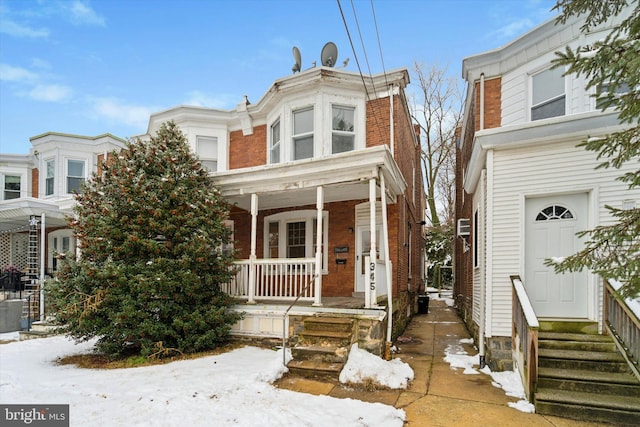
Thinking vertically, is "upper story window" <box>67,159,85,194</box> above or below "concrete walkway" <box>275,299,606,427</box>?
above

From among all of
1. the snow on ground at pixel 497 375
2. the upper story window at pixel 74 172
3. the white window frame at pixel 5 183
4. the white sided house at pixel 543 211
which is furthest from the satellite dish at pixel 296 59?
the white window frame at pixel 5 183

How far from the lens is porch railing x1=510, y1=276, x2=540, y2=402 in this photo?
15.1 feet

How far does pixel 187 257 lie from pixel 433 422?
489 cm

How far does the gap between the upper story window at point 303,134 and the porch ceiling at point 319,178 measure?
137 cm

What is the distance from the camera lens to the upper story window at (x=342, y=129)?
30.8 ft

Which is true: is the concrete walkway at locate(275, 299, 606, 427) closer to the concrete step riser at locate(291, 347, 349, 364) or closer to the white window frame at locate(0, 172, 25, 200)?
the concrete step riser at locate(291, 347, 349, 364)

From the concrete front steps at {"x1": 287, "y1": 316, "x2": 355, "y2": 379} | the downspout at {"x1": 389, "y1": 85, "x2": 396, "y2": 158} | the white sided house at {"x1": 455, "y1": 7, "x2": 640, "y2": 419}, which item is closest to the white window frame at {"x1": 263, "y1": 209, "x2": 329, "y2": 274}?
the downspout at {"x1": 389, "y1": 85, "x2": 396, "y2": 158}

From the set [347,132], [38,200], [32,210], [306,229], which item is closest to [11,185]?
[38,200]

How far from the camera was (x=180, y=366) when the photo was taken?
19.6 feet

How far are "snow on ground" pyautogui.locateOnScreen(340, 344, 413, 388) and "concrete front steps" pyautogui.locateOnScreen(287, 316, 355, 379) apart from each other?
161mm

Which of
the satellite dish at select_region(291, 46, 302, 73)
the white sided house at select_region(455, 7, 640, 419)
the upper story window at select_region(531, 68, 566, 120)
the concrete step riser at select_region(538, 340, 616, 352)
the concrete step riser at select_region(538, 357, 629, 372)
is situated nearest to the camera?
the concrete step riser at select_region(538, 357, 629, 372)

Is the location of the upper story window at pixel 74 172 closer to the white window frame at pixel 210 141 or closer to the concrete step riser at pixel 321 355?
the white window frame at pixel 210 141

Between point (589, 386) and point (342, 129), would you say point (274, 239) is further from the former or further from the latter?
point (589, 386)

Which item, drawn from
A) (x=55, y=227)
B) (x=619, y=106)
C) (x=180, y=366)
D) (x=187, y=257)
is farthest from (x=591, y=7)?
(x=55, y=227)
